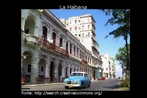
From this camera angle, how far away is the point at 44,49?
2045 cm

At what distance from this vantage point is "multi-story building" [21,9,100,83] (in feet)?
56.6

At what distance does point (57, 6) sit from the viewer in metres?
5.59

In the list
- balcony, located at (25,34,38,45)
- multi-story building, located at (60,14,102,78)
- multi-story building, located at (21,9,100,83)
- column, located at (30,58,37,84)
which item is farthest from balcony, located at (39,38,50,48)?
multi-story building, located at (60,14,102,78)

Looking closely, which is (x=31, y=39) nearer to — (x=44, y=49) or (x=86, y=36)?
(x=44, y=49)

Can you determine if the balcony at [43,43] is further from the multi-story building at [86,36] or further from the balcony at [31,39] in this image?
the multi-story building at [86,36]

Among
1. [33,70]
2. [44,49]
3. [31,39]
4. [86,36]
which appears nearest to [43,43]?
[44,49]


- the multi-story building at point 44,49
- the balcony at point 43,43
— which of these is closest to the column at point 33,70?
the multi-story building at point 44,49

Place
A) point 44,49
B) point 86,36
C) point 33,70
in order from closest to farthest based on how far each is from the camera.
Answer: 1. point 33,70
2. point 44,49
3. point 86,36

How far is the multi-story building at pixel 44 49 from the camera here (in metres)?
17.2
